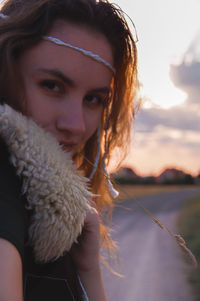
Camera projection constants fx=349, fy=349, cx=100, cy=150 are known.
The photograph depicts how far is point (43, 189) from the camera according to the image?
94cm

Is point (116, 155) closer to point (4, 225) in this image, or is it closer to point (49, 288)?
point (49, 288)

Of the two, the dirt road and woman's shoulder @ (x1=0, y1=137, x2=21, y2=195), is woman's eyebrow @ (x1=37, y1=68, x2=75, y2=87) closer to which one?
woman's shoulder @ (x1=0, y1=137, x2=21, y2=195)

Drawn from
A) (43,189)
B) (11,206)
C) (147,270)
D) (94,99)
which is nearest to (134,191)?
(147,270)

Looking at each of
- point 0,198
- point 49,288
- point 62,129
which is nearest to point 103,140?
point 62,129

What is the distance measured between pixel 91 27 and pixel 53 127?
1.48 feet

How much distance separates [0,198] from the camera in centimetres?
80

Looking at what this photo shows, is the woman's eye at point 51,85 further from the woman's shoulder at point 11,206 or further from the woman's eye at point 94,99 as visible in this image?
the woman's shoulder at point 11,206

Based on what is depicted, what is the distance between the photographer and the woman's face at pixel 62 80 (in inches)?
49.5

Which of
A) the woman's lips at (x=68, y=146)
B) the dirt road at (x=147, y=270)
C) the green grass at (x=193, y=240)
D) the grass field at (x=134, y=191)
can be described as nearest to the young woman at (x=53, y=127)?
the woman's lips at (x=68, y=146)

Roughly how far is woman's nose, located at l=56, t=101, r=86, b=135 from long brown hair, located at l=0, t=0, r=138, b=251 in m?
0.16

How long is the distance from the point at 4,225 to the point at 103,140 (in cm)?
133

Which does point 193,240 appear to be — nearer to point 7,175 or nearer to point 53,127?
point 53,127

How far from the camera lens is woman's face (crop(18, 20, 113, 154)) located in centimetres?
126

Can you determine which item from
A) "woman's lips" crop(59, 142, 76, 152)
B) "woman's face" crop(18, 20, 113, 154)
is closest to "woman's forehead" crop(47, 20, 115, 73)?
"woman's face" crop(18, 20, 113, 154)
